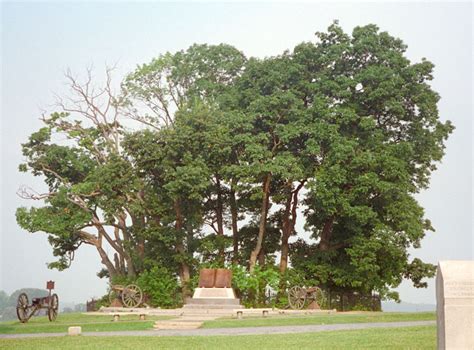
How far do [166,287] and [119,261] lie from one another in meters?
5.10

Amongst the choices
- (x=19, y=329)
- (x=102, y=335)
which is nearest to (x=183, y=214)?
(x=19, y=329)

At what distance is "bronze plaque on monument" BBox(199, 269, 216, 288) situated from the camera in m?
32.1

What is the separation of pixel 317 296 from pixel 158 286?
795 cm

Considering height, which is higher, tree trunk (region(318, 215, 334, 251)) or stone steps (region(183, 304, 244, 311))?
tree trunk (region(318, 215, 334, 251))

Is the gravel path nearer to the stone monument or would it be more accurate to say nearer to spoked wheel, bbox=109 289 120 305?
the stone monument

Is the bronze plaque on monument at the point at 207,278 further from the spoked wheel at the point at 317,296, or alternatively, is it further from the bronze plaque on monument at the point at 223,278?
the spoked wheel at the point at 317,296

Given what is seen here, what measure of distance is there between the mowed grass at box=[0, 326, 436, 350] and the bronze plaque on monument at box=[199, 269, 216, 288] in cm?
1378

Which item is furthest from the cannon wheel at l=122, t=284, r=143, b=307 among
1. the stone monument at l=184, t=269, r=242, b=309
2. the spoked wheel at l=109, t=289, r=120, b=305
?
the stone monument at l=184, t=269, r=242, b=309

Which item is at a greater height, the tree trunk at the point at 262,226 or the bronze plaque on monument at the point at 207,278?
the tree trunk at the point at 262,226

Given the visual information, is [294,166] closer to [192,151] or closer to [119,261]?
[192,151]

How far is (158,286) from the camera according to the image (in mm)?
34625

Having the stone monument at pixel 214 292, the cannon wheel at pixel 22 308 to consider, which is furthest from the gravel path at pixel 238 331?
the stone monument at pixel 214 292

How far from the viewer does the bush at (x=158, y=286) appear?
34625mm

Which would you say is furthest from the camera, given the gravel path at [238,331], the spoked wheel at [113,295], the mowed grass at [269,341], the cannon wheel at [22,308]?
the spoked wheel at [113,295]
